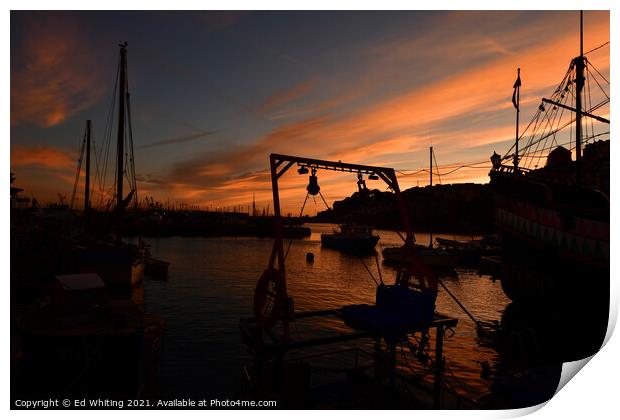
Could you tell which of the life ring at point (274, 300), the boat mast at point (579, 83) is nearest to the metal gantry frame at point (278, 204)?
the life ring at point (274, 300)

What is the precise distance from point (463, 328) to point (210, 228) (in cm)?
13597

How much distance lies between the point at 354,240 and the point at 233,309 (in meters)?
55.1

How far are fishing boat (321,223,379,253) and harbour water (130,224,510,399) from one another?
69.6 feet

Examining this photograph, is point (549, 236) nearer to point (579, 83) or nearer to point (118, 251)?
point (579, 83)

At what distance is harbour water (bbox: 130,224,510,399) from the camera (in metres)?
15.1

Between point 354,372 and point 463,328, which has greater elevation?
point 354,372

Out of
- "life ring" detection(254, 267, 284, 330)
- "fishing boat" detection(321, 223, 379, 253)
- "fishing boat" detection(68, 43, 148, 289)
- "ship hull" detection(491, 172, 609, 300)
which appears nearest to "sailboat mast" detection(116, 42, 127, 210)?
"fishing boat" detection(68, 43, 148, 289)

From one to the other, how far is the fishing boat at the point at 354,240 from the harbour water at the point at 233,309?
2120cm

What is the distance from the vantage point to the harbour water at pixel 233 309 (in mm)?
15148

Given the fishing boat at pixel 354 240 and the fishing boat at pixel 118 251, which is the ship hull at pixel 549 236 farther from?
the fishing boat at pixel 354 240

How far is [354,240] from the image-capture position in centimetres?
8100

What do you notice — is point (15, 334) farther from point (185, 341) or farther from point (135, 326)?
point (185, 341)
